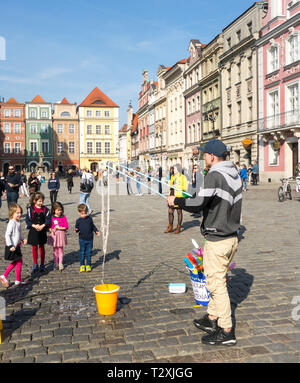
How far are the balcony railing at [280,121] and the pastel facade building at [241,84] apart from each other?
144cm

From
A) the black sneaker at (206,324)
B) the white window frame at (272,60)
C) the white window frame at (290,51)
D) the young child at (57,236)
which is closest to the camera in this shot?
the black sneaker at (206,324)

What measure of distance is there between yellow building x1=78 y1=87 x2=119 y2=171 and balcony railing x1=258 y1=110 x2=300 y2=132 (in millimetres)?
51443

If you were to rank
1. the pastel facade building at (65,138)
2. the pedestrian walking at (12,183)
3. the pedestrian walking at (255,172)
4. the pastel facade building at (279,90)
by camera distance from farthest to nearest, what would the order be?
the pastel facade building at (65,138), the pedestrian walking at (255,172), the pastel facade building at (279,90), the pedestrian walking at (12,183)

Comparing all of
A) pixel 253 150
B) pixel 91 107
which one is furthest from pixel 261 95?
pixel 91 107

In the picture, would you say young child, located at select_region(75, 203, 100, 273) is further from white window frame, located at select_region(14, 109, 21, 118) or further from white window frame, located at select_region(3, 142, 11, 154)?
white window frame, located at select_region(14, 109, 21, 118)

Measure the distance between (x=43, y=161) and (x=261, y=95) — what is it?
55678 mm

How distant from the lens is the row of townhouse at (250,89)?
1125 inches

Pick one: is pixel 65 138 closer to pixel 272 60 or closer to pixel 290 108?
pixel 272 60

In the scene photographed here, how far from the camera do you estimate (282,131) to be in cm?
2862

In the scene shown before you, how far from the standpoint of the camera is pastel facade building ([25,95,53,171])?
7862cm

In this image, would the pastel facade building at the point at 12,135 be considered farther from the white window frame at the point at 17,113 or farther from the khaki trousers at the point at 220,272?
the khaki trousers at the point at 220,272

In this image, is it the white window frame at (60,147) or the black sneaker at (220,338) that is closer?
the black sneaker at (220,338)

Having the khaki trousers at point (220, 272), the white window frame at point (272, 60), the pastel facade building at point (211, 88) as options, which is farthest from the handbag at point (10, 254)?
the pastel facade building at point (211, 88)
